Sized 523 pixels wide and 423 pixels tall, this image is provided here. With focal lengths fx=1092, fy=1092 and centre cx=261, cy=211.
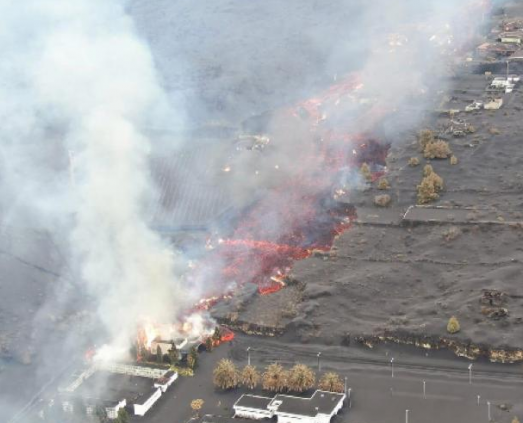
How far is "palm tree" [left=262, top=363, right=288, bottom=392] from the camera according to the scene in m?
58.2

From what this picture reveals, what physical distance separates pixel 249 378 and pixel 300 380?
3051 millimetres

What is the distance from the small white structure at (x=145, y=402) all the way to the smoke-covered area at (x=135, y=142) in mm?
6636

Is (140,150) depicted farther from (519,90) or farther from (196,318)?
(519,90)

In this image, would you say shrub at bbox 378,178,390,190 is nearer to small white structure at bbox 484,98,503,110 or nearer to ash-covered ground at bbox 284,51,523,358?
ash-covered ground at bbox 284,51,523,358

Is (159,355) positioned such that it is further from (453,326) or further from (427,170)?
(427,170)

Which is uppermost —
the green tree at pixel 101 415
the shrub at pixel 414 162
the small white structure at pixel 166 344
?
the shrub at pixel 414 162

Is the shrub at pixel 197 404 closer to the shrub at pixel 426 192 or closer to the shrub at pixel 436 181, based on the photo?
the shrub at pixel 426 192

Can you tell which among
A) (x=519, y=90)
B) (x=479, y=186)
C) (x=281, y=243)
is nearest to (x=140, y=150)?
(x=281, y=243)

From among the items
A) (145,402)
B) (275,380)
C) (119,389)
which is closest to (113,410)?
(145,402)

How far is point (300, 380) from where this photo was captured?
57969mm

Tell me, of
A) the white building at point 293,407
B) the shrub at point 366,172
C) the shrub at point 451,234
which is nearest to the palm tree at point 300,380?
the white building at point 293,407

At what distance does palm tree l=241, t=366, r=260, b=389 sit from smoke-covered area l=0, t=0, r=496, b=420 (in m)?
9.29

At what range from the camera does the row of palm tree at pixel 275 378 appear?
2286 inches

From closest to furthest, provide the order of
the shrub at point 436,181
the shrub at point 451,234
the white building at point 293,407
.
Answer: the white building at point 293,407 < the shrub at point 451,234 < the shrub at point 436,181
